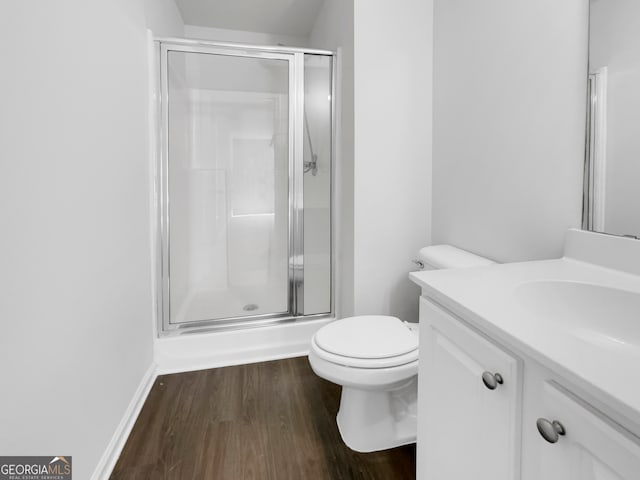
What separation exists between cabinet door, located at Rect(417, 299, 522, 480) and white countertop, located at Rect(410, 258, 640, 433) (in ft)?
0.16

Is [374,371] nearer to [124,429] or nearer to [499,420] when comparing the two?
[499,420]

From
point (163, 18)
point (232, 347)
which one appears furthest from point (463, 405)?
point (163, 18)

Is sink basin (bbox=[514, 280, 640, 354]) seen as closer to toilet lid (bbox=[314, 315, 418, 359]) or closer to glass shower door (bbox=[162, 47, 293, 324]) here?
toilet lid (bbox=[314, 315, 418, 359])

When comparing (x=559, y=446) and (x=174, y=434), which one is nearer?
(x=559, y=446)

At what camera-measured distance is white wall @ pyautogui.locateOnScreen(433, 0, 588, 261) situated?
115cm

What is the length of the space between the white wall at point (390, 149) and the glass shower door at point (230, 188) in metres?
0.54

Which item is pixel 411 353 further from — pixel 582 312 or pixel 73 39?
pixel 73 39

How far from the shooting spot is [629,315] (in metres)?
0.79

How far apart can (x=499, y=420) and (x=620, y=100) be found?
992 mm

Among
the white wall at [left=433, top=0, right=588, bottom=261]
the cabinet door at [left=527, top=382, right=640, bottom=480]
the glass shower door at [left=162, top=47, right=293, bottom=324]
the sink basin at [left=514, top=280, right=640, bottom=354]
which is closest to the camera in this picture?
the cabinet door at [left=527, top=382, right=640, bottom=480]

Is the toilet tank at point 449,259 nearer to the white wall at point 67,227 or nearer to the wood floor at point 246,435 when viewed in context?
the wood floor at point 246,435

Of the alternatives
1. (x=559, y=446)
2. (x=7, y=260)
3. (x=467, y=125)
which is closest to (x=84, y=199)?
(x=7, y=260)

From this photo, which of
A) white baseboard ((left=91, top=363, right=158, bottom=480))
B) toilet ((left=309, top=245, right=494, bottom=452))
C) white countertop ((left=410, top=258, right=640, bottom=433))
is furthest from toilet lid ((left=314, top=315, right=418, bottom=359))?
white baseboard ((left=91, top=363, right=158, bottom=480))

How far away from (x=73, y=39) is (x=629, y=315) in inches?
66.6
